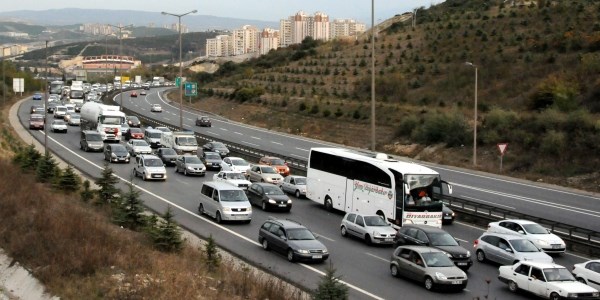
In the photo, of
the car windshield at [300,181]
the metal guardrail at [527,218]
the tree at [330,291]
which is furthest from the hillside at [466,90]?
the tree at [330,291]

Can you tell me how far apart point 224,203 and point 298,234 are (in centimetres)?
604

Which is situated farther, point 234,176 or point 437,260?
point 234,176

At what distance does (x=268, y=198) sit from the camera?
31.6 meters

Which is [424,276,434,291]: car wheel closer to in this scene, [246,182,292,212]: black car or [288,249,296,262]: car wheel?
[288,249,296,262]: car wheel

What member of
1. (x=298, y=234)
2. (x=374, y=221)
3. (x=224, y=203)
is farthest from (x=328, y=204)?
(x=298, y=234)

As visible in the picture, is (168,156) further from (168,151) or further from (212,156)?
(212,156)

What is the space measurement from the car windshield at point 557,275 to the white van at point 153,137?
39209mm

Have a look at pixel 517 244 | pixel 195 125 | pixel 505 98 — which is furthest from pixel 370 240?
pixel 195 125

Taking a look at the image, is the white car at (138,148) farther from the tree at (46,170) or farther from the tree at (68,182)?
the tree at (68,182)

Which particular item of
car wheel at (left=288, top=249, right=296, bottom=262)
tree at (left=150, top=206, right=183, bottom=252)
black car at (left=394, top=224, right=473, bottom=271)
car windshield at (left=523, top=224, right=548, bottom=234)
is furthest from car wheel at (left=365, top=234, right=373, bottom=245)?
tree at (left=150, top=206, right=183, bottom=252)

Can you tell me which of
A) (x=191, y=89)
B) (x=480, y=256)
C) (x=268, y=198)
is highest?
(x=191, y=89)

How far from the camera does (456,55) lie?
83875 mm

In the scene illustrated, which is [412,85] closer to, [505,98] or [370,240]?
[505,98]

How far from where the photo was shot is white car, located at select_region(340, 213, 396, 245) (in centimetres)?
2538
